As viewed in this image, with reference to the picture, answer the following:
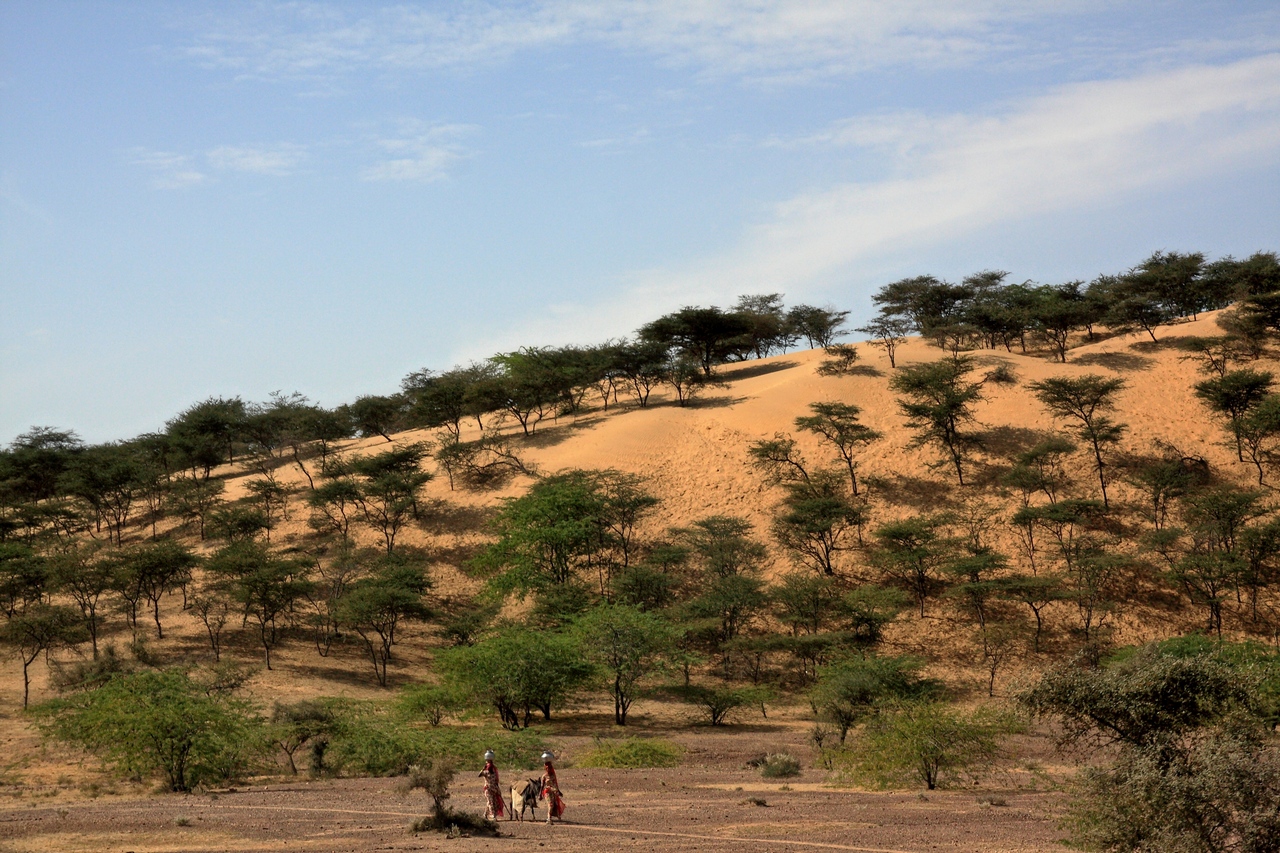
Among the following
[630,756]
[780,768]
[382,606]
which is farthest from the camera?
[382,606]

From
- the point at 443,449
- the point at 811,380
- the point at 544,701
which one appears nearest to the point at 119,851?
the point at 544,701

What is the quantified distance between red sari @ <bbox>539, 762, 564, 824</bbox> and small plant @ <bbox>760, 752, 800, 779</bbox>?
23.8ft

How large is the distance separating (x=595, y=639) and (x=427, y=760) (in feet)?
33.4

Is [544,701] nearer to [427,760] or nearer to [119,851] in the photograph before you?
[427,760]

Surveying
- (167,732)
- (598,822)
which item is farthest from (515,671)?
(598,822)

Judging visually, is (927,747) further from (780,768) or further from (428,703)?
(428,703)

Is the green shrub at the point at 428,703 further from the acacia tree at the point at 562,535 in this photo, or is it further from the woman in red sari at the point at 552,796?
the woman in red sari at the point at 552,796

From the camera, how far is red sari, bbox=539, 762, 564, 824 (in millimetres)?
16688

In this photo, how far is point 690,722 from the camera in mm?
34375

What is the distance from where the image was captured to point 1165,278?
2623 inches

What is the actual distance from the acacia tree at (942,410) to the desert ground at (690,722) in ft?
3.46

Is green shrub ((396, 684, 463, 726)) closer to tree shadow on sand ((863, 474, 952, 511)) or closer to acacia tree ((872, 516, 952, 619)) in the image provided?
acacia tree ((872, 516, 952, 619))

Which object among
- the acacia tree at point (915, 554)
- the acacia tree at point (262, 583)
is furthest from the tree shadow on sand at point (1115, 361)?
the acacia tree at point (262, 583)

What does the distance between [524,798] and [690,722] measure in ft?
58.9
